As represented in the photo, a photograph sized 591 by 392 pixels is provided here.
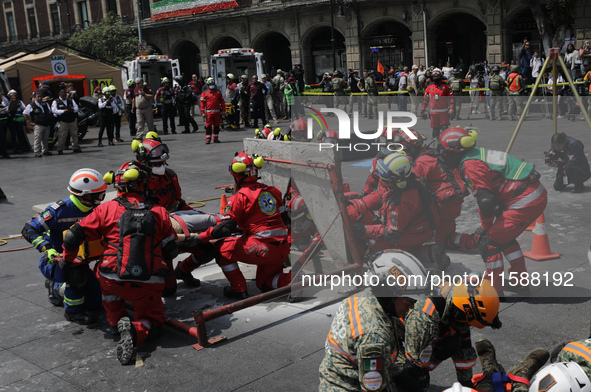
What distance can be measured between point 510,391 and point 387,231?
2.33 m

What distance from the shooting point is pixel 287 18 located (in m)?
38.6

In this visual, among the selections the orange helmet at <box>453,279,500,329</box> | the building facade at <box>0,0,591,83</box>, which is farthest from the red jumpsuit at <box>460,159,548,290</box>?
the building facade at <box>0,0,591,83</box>

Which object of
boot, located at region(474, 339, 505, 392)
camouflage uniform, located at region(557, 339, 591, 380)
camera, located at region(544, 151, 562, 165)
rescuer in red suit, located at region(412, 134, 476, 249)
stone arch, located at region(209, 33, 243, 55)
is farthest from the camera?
stone arch, located at region(209, 33, 243, 55)

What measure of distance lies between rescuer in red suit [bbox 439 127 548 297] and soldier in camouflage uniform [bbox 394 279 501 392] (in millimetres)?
1739

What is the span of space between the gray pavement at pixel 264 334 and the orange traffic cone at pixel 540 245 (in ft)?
0.16

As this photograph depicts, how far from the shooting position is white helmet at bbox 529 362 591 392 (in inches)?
115

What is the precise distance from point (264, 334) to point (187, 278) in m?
1.74

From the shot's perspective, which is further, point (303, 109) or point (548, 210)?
point (303, 109)

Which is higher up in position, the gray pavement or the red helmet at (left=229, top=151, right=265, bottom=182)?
the red helmet at (left=229, top=151, right=265, bottom=182)

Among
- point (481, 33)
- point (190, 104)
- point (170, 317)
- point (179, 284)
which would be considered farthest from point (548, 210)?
point (481, 33)

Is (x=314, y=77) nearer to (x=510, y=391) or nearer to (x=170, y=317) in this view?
(x=170, y=317)

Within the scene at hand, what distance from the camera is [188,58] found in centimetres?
4809

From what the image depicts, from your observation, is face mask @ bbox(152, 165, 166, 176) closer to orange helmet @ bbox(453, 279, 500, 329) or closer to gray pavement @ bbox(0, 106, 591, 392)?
gray pavement @ bbox(0, 106, 591, 392)

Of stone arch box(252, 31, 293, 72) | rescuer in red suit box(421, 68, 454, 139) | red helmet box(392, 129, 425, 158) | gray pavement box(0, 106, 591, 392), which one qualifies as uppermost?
stone arch box(252, 31, 293, 72)
